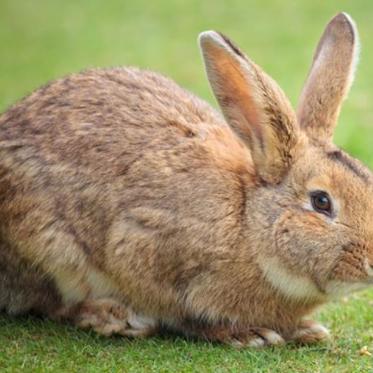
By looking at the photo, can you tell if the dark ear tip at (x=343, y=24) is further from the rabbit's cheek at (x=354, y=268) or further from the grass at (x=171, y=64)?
the grass at (x=171, y=64)

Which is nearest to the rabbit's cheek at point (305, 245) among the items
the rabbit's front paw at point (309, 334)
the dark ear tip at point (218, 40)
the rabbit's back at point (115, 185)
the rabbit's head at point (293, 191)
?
the rabbit's head at point (293, 191)

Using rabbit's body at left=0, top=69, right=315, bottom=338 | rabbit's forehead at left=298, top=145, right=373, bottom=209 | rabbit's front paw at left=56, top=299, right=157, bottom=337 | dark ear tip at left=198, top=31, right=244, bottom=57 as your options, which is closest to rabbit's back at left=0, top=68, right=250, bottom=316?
rabbit's body at left=0, top=69, right=315, bottom=338

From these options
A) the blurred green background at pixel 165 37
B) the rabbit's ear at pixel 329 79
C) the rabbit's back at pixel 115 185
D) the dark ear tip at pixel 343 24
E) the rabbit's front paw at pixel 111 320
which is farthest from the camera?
the blurred green background at pixel 165 37

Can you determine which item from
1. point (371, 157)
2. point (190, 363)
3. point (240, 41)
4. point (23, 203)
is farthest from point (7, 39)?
point (190, 363)

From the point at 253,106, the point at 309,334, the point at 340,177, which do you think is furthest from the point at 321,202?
the point at 309,334

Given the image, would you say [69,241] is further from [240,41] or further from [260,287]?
[240,41]

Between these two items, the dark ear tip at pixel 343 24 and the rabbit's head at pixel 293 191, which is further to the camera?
the dark ear tip at pixel 343 24
